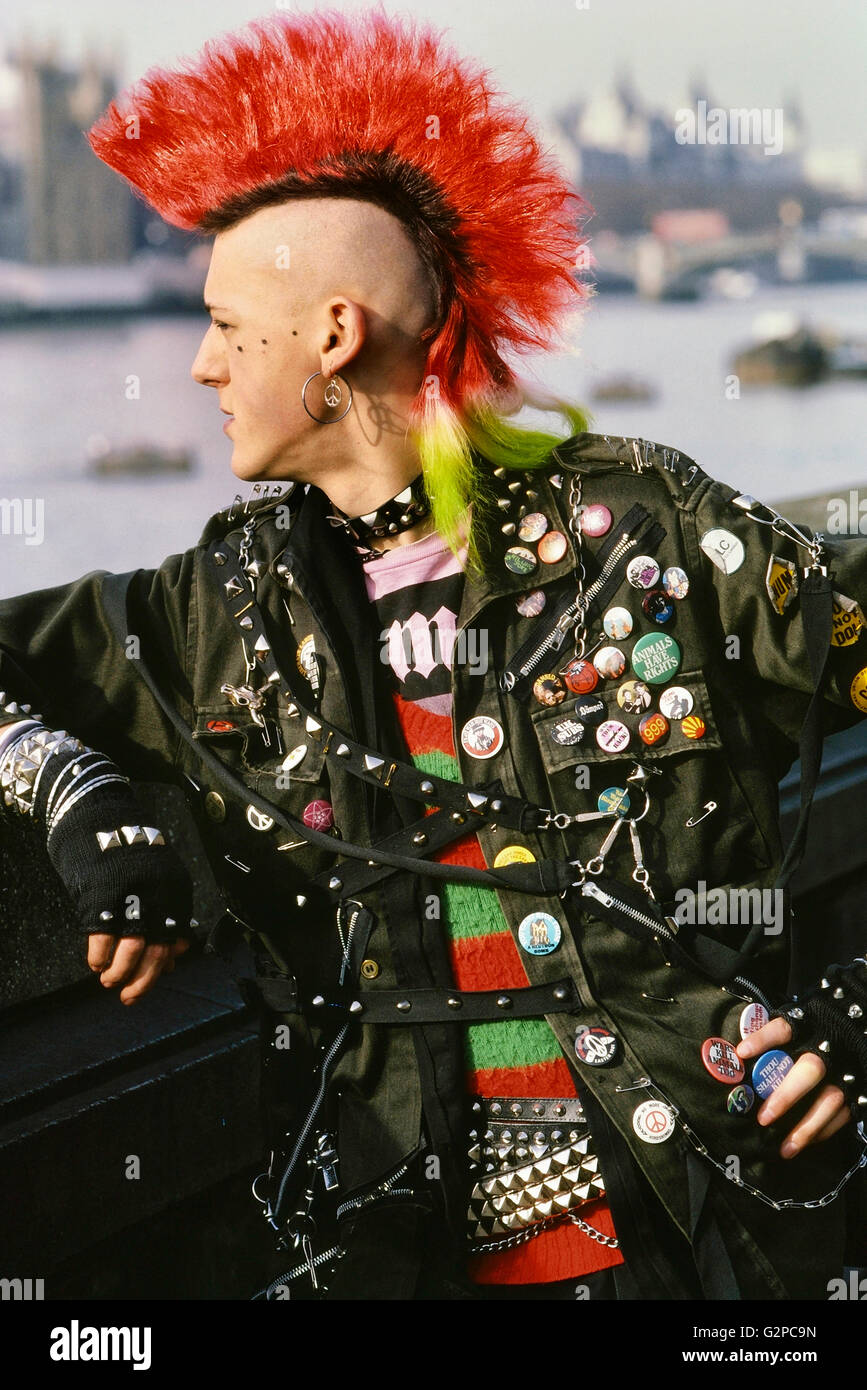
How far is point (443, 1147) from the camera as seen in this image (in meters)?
2.25

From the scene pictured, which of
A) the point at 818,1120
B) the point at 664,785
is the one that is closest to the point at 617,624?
the point at 664,785

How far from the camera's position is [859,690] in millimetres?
2283

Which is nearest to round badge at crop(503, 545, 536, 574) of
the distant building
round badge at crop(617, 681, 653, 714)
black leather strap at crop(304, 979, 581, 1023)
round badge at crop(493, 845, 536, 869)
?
round badge at crop(617, 681, 653, 714)

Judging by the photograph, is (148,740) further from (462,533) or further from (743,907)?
(743,907)

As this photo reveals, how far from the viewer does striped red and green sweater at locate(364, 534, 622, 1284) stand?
7.49ft

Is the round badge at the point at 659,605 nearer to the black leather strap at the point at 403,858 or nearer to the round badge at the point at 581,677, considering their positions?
the round badge at the point at 581,677

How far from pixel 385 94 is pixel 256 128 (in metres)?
0.21

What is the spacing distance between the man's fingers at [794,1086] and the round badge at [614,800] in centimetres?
50

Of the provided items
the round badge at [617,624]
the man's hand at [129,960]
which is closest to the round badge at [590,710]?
the round badge at [617,624]

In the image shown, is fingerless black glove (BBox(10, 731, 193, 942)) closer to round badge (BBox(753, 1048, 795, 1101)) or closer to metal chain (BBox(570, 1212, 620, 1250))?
metal chain (BBox(570, 1212, 620, 1250))

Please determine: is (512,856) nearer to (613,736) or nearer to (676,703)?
→ (613,736)

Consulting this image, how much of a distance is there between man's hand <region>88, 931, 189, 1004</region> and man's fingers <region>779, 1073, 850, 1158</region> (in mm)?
1051

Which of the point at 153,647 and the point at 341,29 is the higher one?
the point at 341,29

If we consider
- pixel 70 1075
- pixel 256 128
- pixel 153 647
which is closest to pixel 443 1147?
pixel 70 1075
